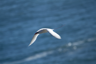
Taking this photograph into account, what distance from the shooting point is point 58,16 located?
1938 centimetres

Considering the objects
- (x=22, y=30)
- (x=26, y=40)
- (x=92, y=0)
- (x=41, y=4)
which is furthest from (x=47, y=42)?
(x=92, y=0)

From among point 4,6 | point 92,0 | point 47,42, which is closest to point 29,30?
point 47,42

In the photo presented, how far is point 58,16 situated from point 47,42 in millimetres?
3976

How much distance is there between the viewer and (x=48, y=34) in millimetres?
17000

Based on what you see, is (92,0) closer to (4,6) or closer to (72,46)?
(72,46)

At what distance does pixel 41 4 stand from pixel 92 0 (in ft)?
16.9

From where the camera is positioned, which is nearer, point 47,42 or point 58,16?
point 47,42

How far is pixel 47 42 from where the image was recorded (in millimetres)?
16344

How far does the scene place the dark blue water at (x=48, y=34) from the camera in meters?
15.0

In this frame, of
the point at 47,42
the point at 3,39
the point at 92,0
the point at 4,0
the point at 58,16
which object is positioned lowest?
the point at 47,42

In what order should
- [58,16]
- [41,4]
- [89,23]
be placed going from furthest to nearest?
[41,4] → [58,16] → [89,23]

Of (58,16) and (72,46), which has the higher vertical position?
(58,16)

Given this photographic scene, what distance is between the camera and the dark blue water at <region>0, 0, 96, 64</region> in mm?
14953

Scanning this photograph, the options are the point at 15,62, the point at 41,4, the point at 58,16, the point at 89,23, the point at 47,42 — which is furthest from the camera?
the point at 41,4
